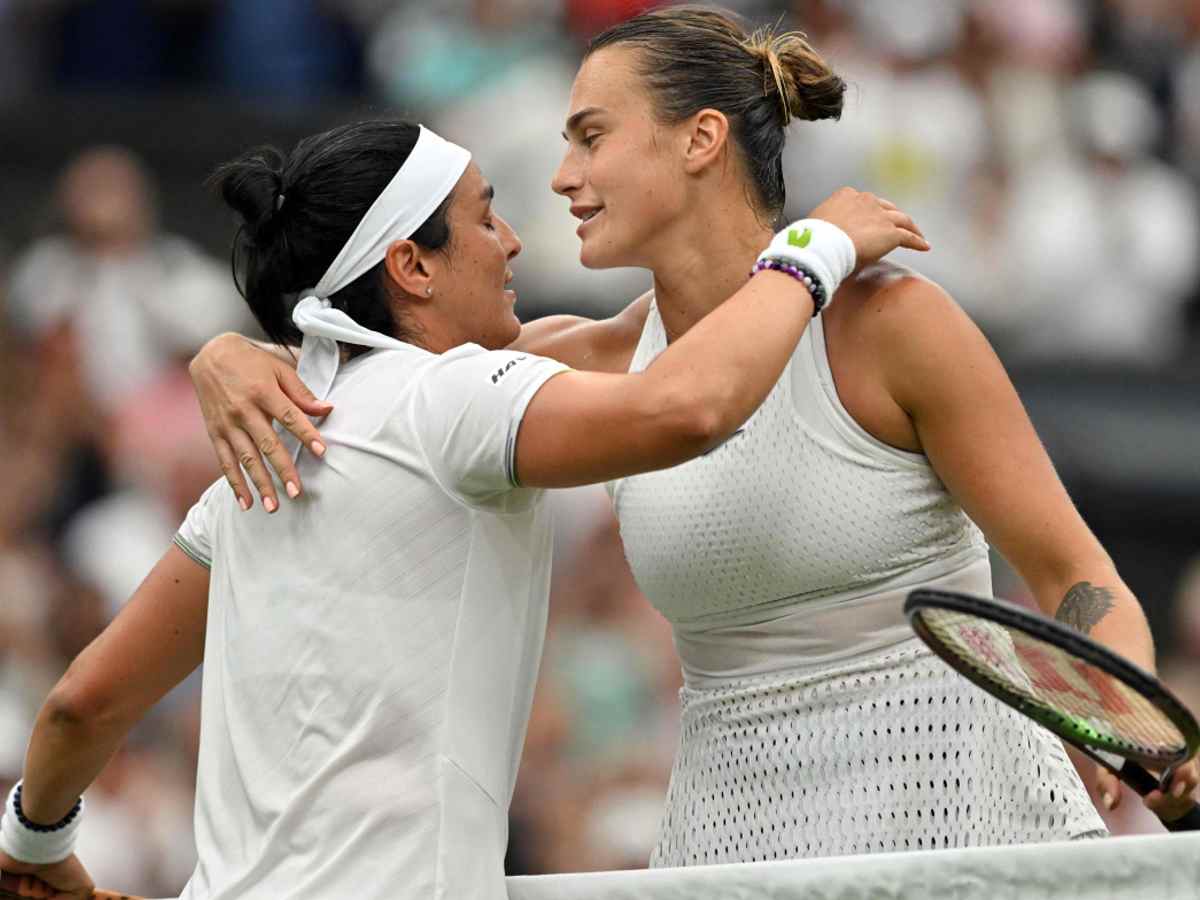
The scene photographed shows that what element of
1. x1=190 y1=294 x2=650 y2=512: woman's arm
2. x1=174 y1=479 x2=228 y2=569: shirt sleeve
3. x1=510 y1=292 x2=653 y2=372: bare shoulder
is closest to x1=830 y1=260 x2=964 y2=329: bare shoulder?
x1=510 y1=292 x2=653 y2=372: bare shoulder

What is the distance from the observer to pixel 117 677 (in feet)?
10.2

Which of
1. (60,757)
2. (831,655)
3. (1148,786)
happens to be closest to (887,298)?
(831,655)

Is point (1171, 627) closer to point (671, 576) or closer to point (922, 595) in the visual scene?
point (671, 576)

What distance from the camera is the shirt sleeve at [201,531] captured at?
3.02 meters

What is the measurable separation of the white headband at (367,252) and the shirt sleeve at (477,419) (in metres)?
0.18

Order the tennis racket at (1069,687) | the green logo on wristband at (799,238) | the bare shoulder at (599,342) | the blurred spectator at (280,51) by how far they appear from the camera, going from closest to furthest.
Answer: the tennis racket at (1069,687) < the green logo on wristband at (799,238) < the bare shoulder at (599,342) < the blurred spectator at (280,51)

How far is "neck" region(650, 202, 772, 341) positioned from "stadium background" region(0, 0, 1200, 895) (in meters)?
2.85

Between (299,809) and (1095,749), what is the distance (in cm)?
92

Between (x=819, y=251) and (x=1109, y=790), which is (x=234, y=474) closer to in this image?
(x=819, y=251)

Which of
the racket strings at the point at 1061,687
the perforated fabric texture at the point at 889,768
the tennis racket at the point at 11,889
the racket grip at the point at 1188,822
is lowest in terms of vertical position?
the tennis racket at the point at 11,889

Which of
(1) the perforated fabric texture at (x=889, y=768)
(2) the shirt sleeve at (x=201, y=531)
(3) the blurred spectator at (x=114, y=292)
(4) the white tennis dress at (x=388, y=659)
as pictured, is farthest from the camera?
(3) the blurred spectator at (x=114, y=292)

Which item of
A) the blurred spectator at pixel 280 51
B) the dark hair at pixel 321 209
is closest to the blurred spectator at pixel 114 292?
the blurred spectator at pixel 280 51

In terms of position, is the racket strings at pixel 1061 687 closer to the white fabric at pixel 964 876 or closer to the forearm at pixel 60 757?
the white fabric at pixel 964 876

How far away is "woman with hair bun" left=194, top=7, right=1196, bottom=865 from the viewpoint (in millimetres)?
3068
